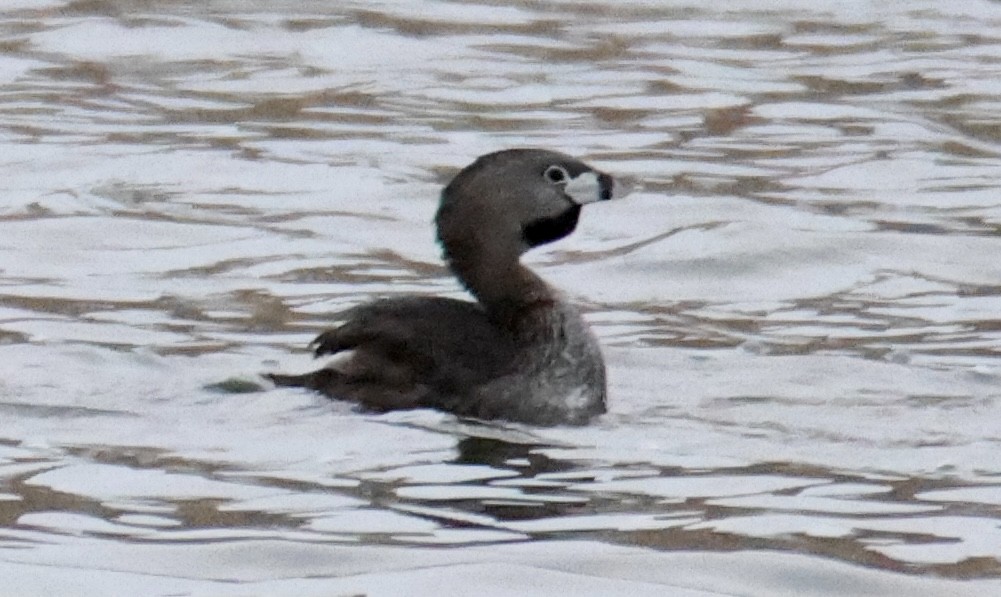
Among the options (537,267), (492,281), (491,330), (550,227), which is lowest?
(537,267)

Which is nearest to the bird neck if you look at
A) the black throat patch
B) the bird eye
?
the black throat patch

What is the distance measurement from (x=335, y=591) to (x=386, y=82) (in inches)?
380

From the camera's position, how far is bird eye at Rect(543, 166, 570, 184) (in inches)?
411

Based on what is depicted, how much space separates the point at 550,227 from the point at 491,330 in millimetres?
632

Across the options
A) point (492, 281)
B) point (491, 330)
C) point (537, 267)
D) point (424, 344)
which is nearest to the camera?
point (424, 344)

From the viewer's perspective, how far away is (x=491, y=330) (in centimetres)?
999

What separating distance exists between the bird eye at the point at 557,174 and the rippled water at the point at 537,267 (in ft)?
2.53

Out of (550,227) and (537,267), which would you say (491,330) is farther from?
(537,267)

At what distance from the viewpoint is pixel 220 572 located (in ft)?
25.1

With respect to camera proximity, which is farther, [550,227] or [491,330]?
[550,227]

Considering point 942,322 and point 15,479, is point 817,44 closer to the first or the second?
point 942,322

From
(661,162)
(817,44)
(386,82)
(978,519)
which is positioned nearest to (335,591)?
(978,519)

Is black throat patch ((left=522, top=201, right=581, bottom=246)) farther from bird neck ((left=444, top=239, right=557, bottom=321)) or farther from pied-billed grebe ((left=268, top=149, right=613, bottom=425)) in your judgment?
bird neck ((left=444, top=239, right=557, bottom=321))

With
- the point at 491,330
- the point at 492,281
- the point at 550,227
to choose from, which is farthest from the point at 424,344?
the point at 550,227
